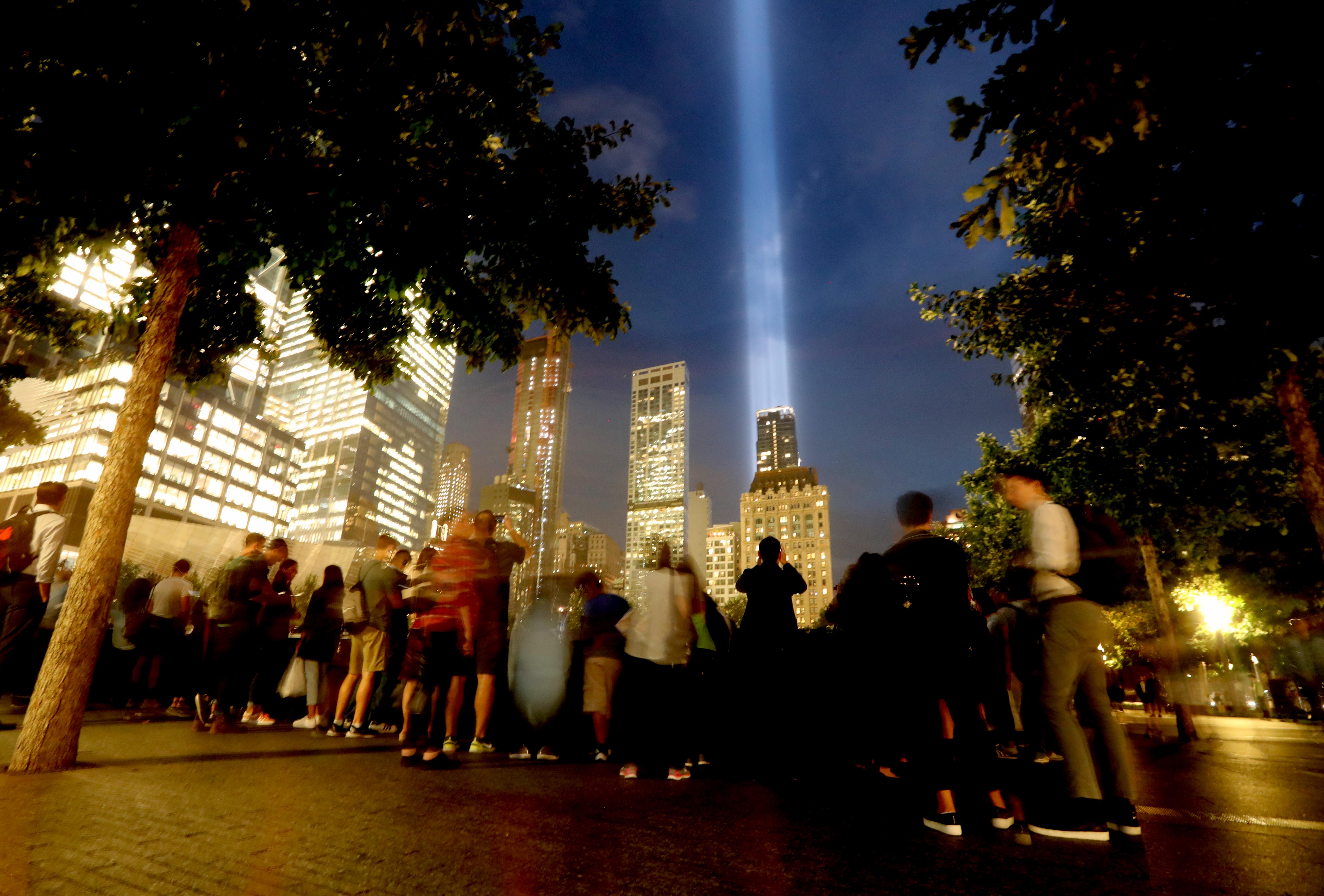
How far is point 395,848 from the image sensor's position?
2680mm

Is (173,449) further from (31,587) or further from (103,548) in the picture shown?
(103,548)

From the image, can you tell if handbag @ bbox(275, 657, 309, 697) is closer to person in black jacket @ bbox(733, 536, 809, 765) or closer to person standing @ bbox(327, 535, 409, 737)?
person standing @ bbox(327, 535, 409, 737)

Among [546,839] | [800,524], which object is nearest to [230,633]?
[546,839]

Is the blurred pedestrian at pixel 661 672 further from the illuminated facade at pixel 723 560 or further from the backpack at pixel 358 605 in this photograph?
the illuminated facade at pixel 723 560

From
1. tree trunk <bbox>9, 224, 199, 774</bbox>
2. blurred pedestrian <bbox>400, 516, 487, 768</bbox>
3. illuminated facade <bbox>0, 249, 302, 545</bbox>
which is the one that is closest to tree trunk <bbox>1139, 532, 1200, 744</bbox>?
blurred pedestrian <bbox>400, 516, 487, 768</bbox>

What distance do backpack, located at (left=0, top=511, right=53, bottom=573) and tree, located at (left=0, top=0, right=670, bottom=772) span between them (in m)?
1.18

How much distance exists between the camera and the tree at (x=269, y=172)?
14.6 ft

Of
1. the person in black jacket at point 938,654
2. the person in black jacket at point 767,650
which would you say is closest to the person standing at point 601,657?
the person in black jacket at point 767,650

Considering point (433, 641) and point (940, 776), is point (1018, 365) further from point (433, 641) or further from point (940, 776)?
point (433, 641)

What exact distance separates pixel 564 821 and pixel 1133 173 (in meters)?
7.47

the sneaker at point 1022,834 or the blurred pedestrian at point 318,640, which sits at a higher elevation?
the blurred pedestrian at point 318,640

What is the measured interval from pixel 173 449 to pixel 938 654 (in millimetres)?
124226

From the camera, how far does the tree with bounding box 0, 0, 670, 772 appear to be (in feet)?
14.6

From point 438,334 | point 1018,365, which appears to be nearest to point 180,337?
point 438,334
